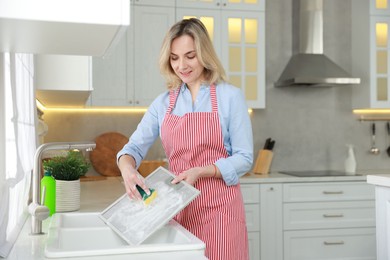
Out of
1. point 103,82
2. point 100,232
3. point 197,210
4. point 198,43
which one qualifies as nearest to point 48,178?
point 100,232

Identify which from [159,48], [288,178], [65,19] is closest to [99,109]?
[159,48]

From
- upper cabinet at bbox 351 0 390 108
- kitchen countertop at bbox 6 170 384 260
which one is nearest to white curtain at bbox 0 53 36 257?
kitchen countertop at bbox 6 170 384 260

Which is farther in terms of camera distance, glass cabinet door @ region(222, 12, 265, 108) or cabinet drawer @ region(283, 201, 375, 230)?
glass cabinet door @ region(222, 12, 265, 108)

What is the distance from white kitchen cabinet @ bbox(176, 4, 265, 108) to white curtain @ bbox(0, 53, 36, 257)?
6.88 ft

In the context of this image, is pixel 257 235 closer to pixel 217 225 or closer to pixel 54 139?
pixel 54 139

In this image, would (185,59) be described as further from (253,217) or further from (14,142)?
(253,217)

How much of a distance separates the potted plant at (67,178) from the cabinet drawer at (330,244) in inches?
87.2

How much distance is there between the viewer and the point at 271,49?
4.46m

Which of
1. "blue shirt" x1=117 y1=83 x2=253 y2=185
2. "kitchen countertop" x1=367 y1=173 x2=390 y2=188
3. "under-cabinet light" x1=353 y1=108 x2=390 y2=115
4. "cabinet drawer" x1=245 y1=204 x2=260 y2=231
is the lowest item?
"cabinet drawer" x1=245 y1=204 x2=260 y2=231

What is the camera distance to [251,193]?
3.80 m

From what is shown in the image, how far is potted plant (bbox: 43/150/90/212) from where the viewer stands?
2.01 m

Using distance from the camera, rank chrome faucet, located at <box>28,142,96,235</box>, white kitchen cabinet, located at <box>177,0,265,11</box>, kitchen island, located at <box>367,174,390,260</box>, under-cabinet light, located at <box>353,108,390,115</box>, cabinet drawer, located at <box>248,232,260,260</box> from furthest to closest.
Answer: under-cabinet light, located at <box>353,108,390,115</box> → white kitchen cabinet, located at <box>177,0,265,11</box> → cabinet drawer, located at <box>248,232,260,260</box> → kitchen island, located at <box>367,174,390,260</box> → chrome faucet, located at <box>28,142,96,235</box>

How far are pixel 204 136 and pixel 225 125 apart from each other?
91 millimetres

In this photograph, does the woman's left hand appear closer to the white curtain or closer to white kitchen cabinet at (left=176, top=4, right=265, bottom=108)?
the white curtain
